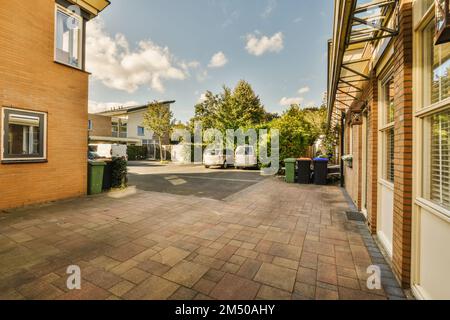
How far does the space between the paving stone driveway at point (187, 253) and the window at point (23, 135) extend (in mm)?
1398

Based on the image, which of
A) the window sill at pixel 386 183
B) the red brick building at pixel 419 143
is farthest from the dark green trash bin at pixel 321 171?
the red brick building at pixel 419 143

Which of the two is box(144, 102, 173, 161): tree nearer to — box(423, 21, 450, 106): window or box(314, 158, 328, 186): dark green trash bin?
box(314, 158, 328, 186): dark green trash bin

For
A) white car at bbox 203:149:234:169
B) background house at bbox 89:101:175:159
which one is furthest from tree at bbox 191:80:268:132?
background house at bbox 89:101:175:159

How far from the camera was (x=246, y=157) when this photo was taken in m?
15.2

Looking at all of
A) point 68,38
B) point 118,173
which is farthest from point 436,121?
point 68,38

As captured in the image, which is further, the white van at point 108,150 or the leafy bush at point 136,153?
the leafy bush at point 136,153

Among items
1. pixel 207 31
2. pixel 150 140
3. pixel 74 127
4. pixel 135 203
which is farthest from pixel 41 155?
pixel 150 140

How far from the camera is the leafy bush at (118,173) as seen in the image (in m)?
7.58

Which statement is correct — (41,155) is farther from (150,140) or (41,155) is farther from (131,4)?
(150,140)

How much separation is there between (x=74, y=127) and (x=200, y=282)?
6.18m

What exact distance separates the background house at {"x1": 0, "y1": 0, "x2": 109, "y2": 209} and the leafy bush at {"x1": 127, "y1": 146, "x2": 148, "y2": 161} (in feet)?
70.6

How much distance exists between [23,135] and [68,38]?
3.35 m

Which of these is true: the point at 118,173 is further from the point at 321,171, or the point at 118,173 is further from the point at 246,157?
the point at 246,157

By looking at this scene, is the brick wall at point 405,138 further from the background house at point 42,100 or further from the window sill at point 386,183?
the background house at point 42,100
